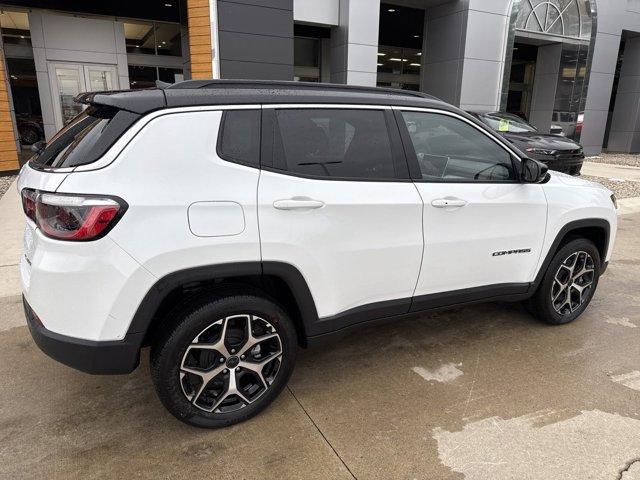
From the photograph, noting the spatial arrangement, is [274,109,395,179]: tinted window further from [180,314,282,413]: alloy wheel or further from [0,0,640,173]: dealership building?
[0,0,640,173]: dealership building

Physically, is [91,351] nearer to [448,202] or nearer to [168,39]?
[448,202]

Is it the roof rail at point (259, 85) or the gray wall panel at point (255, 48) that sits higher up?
the gray wall panel at point (255, 48)

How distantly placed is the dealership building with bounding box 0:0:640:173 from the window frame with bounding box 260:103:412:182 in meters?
9.04

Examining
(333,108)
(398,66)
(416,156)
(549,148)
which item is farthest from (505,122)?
(333,108)

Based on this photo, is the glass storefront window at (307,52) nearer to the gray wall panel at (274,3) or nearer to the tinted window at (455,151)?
the gray wall panel at (274,3)

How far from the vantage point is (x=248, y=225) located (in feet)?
7.68

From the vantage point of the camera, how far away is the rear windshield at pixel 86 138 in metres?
2.19

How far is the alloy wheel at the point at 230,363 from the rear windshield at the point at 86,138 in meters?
1.01

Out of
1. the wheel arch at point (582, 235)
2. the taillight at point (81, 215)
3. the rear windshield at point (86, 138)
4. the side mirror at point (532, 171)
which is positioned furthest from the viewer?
the wheel arch at point (582, 235)

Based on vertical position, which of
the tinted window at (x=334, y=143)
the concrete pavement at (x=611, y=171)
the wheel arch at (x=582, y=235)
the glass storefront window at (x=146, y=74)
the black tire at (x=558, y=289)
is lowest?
the concrete pavement at (x=611, y=171)

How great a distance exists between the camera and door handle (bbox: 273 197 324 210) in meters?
2.41

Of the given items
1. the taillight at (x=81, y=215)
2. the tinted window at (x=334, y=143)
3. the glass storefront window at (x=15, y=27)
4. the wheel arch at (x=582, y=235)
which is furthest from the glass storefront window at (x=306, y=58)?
the taillight at (x=81, y=215)

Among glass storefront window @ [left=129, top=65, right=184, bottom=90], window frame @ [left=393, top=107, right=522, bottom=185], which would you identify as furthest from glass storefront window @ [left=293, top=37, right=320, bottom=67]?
window frame @ [left=393, top=107, right=522, bottom=185]

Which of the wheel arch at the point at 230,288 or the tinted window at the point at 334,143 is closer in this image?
the wheel arch at the point at 230,288
